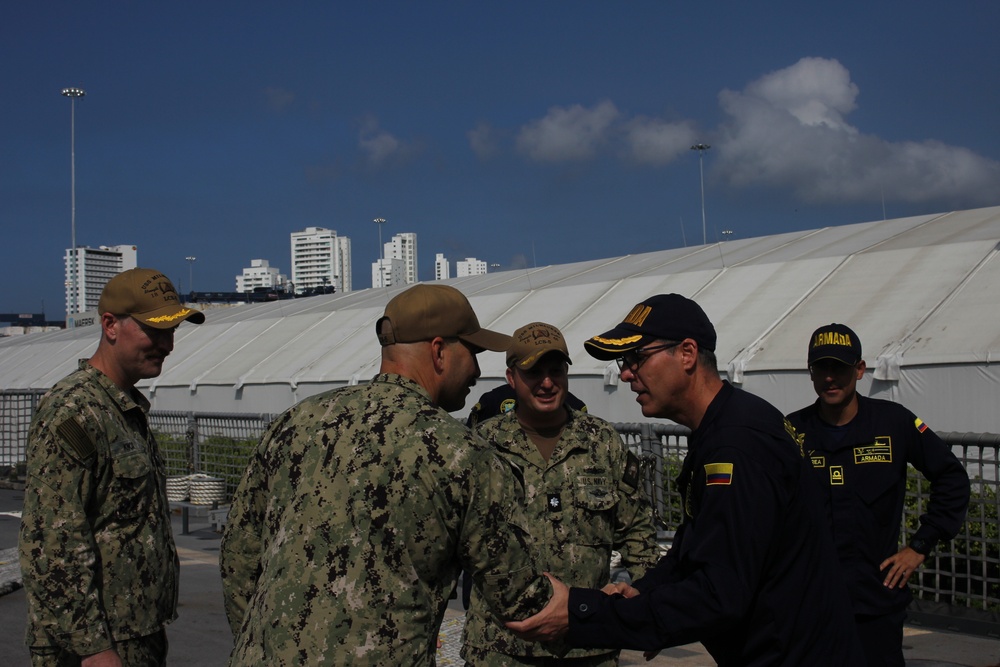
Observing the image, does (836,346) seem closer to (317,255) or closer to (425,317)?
(425,317)

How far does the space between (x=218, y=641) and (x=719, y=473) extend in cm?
499

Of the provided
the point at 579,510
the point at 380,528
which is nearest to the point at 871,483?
the point at 579,510

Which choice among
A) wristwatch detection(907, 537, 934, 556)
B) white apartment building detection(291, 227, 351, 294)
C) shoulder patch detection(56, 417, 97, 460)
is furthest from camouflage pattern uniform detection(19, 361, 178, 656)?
white apartment building detection(291, 227, 351, 294)

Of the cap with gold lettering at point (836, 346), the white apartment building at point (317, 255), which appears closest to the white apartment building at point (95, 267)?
the white apartment building at point (317, 255)

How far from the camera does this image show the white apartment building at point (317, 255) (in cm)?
16688

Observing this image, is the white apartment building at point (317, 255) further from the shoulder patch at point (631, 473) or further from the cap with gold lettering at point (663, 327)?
the cap with gold lettering at point (663, 327)

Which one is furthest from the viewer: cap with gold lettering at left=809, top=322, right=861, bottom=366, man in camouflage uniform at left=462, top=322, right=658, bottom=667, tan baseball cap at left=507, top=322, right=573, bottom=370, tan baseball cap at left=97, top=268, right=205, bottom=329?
tan baseball cap at left=507, top=322, right=573, bottom=370

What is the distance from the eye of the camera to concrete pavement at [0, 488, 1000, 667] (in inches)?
223

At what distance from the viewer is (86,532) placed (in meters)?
3.18

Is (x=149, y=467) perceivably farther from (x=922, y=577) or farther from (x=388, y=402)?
(x=922, y=577)

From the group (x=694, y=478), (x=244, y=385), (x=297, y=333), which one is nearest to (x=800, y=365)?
(x=694, y=478)

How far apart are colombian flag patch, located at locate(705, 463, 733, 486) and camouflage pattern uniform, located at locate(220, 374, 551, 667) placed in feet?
1.75

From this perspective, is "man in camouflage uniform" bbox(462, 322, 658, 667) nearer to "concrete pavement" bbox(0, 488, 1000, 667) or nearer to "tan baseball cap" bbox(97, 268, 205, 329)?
"tan baseball cap" bbox(97, 268, 205, 329)

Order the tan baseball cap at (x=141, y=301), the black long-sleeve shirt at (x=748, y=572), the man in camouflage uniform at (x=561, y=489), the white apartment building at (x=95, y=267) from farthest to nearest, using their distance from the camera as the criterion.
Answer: the white apartment building at (x=95, y=267)
the man in camouflage uniform at (x=561, y=489)
the tan baseball cap at (x=141, y=301)
the black long-sleeve shirt at (x=748, y=572)
